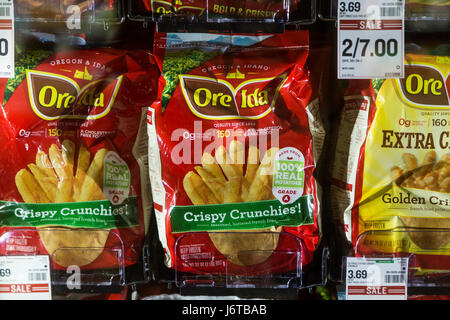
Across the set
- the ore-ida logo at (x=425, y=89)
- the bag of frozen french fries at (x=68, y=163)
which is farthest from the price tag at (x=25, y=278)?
the ore-ida logo at (x=425, y=89)

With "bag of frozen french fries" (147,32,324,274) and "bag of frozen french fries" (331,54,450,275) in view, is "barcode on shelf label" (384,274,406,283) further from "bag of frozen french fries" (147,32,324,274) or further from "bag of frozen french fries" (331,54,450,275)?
"bag of frozen french fries" (147,32,324,274)

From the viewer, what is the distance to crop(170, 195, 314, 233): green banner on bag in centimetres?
112

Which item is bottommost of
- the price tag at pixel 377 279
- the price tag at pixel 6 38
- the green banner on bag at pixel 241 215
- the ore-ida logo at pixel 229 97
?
the price tag at pixel 377 279

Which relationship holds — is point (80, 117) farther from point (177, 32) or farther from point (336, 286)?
point (336, 286)

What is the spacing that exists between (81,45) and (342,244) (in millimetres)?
852

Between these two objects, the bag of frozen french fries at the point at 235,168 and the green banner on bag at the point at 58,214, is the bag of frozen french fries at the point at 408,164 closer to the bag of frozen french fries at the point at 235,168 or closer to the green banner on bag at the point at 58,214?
the bag of frozen french fries at the point at 235,168

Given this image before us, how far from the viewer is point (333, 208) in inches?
48.3

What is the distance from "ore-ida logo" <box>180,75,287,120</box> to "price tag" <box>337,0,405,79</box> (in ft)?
0.64

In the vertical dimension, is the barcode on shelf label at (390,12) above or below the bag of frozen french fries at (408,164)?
above

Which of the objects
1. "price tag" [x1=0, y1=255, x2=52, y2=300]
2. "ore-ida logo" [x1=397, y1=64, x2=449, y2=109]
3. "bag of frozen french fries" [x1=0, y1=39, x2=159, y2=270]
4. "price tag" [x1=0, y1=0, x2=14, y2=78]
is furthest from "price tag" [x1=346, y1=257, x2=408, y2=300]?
"price tag" [x1=0, y1=0, x2=14, y2=78]

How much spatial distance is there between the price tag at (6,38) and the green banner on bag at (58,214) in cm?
32

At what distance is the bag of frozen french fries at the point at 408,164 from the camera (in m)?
1.11

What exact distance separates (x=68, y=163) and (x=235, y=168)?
405 mm
